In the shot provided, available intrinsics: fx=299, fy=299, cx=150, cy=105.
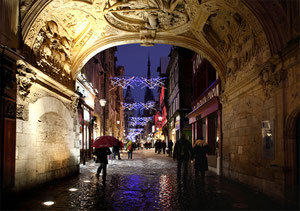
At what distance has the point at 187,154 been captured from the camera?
11000 mm

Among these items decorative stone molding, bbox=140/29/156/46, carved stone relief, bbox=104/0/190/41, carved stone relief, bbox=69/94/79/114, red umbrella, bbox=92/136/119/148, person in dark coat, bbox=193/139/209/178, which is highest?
carved stone relief, bbox=104/0/190/41

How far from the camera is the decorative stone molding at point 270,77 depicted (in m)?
7.27

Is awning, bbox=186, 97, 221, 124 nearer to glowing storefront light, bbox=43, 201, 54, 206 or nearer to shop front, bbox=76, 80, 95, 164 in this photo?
shop front, bbox=76, 80, 95, 164

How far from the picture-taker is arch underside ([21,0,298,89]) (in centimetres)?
862

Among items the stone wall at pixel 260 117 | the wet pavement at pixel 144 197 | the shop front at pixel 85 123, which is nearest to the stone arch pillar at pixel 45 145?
the wet pavement at pixel 144 197

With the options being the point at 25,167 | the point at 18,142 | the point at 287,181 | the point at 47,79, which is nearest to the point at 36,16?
the point at 47,79

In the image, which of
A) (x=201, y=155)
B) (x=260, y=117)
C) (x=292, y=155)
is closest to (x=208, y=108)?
(x=201, y=155)

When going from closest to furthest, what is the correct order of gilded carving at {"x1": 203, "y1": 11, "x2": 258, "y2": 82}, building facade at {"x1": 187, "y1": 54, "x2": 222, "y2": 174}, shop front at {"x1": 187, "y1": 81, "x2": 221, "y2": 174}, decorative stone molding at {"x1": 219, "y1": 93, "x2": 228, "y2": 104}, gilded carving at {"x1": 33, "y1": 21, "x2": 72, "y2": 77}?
gilded carving at {"x1": 33, "y1": 21, "x2": 72, "y2": 77}
gilded carving at {"x1": 203, "y1": 11, "x2": 258, "y2": 82}
decorative stone molding at {"x1": 219, "y1": 93, "x2": 228, "y2": 104}
shop front at {"x1": 187, "y1": 81, "x2": 221, "y2": 174}
building facade at {"x1": 187, "y1": 54, "x2": 222, "y2": 174}

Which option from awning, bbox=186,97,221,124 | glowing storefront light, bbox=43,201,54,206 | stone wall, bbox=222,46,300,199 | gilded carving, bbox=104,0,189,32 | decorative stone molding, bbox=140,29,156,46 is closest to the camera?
glowing storefront light, bbox=43,201,54,206

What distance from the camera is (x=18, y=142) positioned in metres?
7.72

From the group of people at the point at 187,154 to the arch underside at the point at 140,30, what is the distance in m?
3.07

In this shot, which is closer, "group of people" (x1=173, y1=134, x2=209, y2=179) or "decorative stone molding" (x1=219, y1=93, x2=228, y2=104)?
"group of people" (x1=173, y1=134, x2=209, y2=179)

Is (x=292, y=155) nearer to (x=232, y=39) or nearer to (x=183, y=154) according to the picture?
(x=183, y=154)

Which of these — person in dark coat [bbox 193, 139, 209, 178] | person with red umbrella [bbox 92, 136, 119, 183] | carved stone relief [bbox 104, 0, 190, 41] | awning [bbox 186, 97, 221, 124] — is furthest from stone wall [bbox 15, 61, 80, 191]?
awning [bbox 186, 97, 221, 124]
